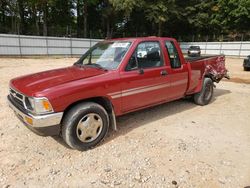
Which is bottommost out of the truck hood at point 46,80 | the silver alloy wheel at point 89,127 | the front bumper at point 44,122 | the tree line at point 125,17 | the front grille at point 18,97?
the silver alloy wheel at point 89,127

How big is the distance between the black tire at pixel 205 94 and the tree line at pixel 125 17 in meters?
23.9

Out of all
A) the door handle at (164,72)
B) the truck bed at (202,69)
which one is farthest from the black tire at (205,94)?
the door handle at (164,72)

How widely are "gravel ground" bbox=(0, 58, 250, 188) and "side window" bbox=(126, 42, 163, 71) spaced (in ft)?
4.13

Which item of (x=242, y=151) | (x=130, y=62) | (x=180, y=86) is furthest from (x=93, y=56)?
(x=242, y=151)

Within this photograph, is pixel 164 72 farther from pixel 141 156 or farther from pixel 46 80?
pixel 46 80

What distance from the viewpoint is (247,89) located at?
8.45 m

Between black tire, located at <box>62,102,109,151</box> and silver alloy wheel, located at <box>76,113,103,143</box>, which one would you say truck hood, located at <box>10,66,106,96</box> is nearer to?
black tire, located at <box>62,102,109,151</box>

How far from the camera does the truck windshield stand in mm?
4047

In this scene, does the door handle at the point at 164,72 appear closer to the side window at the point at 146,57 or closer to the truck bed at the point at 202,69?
the side window at the point at 146,57

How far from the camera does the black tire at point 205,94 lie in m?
5.96

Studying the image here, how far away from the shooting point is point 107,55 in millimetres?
4242

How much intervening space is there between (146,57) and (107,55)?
0.77 m

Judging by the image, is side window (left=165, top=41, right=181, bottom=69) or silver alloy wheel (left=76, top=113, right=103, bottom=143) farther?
side window (left=165, top=41, right=181, bottom=69)

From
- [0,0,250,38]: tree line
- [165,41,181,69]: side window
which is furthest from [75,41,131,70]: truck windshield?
[0,0,250,38]: tree line
